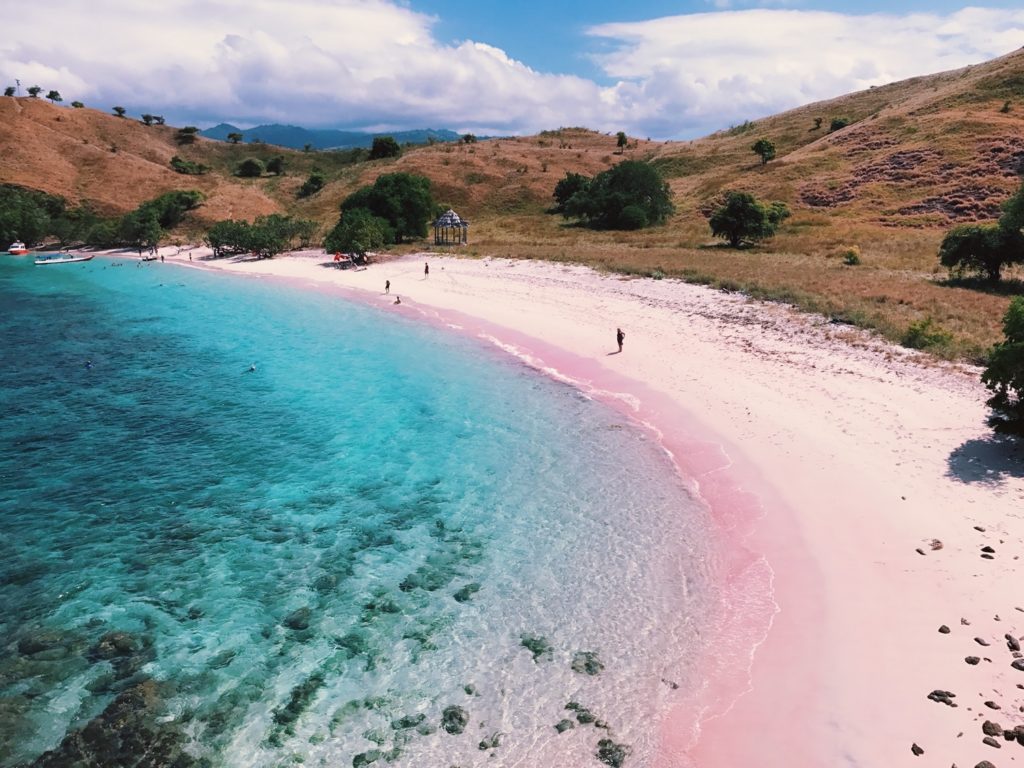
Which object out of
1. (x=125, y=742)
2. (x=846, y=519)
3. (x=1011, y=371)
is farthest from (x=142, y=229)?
(x=1011, y=371)

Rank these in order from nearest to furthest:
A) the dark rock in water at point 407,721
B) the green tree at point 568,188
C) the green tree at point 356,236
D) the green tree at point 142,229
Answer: the dark rock in water at point 407,721 < the green tree at point 356,236 < the green tree at point 142,229 < the green tree at point 568,188

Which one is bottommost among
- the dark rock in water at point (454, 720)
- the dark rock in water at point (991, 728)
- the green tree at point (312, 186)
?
the dark rock in water at point (454, 720)

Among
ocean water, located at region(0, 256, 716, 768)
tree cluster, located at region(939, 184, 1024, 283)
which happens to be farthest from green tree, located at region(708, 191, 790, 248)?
ocean water, located at region(0, 256, 716, 768)

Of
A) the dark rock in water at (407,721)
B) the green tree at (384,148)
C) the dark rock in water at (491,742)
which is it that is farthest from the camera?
the green tree at (384,148)

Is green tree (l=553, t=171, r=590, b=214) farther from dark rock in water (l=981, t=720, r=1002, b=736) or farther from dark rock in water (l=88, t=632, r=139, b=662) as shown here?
dark rock in water (l=981, t=720, r=1002, b=736)

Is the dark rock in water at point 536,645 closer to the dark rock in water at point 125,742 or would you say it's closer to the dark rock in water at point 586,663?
the dark rock in water at point 586,663

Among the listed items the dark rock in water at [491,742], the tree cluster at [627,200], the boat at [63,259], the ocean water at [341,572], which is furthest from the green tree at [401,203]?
the dark rock in water at [491,742]
